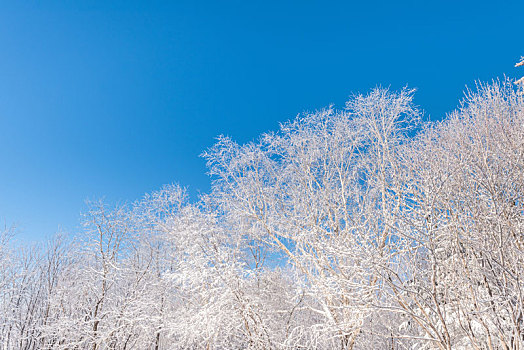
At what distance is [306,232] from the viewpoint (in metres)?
8.87

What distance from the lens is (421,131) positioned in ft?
29.8

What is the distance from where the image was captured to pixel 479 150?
639 centimetres

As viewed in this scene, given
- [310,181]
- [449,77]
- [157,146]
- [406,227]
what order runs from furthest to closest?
[157,146]
[449,77]
[310,181]
[406,227]

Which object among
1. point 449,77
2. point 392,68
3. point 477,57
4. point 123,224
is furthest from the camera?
point 392,68

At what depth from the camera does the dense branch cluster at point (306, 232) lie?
20.9 feet

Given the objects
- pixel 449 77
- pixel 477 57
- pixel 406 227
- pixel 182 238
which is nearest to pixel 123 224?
pixel 182 238

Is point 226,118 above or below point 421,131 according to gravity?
above

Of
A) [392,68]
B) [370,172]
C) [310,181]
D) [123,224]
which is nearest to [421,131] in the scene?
[370,172]

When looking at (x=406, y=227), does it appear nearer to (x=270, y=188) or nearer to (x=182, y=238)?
(x=270, y=188)

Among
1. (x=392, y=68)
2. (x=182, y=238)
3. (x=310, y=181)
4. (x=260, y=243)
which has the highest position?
(x=392, y=68)

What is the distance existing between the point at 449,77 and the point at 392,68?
36.0 feet

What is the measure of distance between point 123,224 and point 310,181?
733cm

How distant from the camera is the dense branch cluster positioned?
6375 millimetres

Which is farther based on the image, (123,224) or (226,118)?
(226,118)
